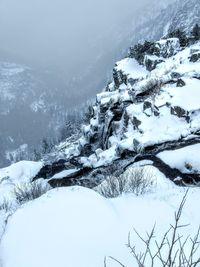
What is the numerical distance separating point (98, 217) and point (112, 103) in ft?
153

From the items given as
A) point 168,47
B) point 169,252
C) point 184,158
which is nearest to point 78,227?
point 169,252

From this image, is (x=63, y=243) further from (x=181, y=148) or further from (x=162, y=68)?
(x=162, y=68)

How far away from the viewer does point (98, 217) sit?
1265 cm

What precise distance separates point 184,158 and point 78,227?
18.3 meters

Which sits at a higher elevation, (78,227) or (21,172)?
(21,172)

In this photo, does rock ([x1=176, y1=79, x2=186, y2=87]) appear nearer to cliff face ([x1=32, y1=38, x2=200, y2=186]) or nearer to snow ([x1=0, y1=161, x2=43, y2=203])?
cliff face ([x1=32, y1=38, x2=200, y2=186])

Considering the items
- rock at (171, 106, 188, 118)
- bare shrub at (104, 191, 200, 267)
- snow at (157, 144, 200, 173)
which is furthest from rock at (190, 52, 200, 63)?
bare shrub at (104, 191, 200, 267)

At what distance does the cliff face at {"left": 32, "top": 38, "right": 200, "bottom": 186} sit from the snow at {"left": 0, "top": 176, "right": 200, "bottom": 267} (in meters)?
13.5

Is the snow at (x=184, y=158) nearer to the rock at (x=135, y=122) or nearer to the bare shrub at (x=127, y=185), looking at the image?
the bare shrub at (x=127, y=185)

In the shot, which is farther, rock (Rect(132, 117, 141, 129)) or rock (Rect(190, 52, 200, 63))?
rock (Rect(190, 52, 200, 63))

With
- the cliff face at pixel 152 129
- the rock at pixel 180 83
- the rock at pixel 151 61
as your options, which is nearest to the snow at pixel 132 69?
the rock at pixel 151 61

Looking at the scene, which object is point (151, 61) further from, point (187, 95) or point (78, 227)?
point (78, 227)

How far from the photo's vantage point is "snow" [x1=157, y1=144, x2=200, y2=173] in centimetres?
2783

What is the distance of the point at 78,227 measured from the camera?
1215cm
